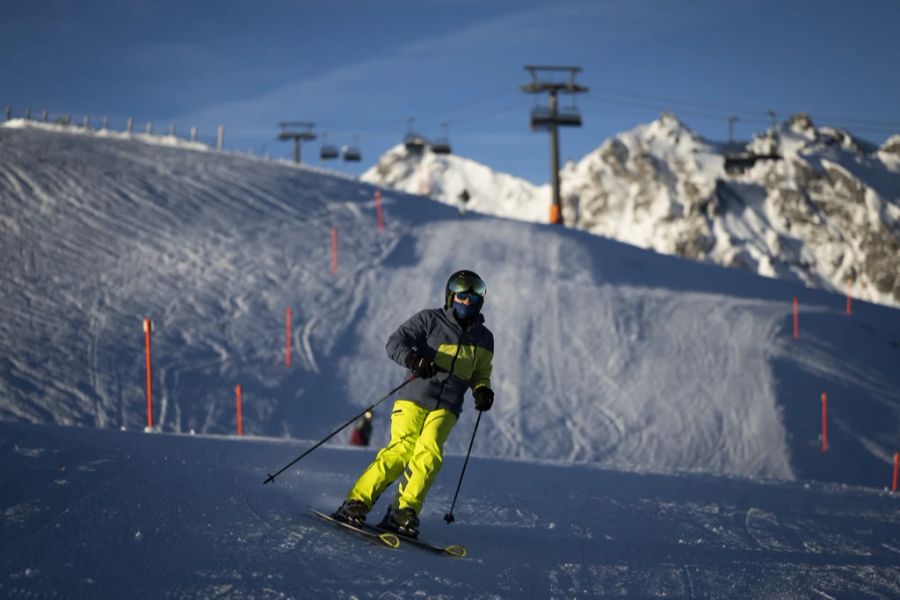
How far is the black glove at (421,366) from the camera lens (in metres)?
4.94

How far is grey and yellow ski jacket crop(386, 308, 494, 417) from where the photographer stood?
5.26 m

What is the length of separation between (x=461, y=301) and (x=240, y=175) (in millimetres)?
24625

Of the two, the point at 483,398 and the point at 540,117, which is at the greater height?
the point at 540,117

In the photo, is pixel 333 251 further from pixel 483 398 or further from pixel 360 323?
pixel 483 398

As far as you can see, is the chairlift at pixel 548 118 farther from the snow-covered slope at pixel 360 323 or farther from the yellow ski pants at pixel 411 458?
the yellow ski pants at pixel 411 458

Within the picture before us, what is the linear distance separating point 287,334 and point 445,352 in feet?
43.8

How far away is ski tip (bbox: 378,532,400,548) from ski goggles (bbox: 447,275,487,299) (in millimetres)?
1540

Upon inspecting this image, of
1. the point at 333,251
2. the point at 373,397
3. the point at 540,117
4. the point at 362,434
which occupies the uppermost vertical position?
the point at 540,117

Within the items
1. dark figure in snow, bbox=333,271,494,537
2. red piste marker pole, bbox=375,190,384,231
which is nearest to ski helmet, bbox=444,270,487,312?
dark figure in snow, bbox=333,271,494,537

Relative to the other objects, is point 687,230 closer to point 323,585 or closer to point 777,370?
point 777,370

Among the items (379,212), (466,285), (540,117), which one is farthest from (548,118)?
(466,285)

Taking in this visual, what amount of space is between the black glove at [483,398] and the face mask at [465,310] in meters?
0.47

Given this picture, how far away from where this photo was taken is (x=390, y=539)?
4938mm

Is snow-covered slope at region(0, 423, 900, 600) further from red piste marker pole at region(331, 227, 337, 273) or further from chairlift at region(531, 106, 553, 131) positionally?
chairlift at region(531, 106, 553, 131)
